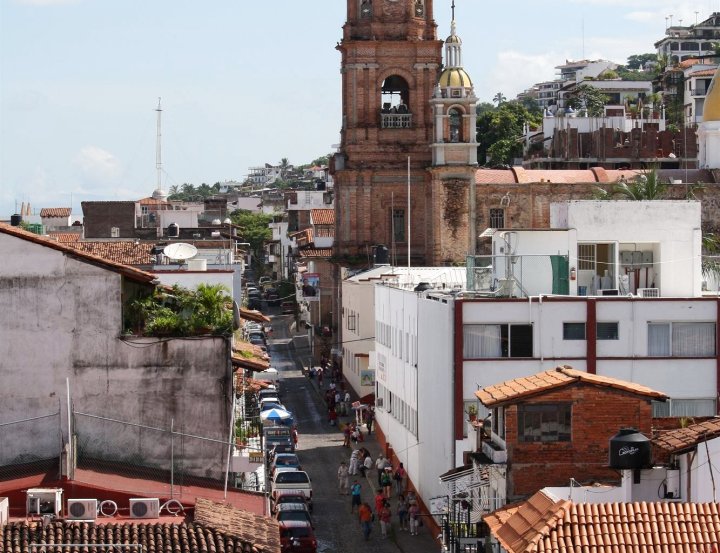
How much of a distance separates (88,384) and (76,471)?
5.59ft

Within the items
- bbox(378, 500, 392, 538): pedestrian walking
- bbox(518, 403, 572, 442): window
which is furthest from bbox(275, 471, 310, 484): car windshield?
bbox(518, 403, 572, 442): window

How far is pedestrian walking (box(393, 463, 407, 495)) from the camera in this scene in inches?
2226

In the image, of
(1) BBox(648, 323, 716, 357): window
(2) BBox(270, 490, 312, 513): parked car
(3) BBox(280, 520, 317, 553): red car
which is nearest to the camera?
(3) BBox(280, 520, 317, 553): red car

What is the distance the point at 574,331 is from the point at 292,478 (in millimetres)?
11344

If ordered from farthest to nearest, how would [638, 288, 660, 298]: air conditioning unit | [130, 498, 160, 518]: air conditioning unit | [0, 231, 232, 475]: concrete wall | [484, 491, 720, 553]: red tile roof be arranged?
[638, 288, 660, 298]: air conditioning unit < [0, 231, 232, 475]: concrete wall < [130, 498, 160, 518]: air conditioning unit < [484, 491, 720, 553]: red tile roof

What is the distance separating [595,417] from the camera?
32094 mm

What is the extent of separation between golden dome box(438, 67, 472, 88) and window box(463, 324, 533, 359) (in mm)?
50231

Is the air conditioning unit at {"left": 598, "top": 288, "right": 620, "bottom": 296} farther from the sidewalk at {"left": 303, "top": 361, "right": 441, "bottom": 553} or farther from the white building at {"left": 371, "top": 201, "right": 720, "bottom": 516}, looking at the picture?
the sidewalk at {"left": 303, "top": 361, "right": 441, "bottom": 553}

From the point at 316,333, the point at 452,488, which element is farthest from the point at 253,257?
the point at 452,488

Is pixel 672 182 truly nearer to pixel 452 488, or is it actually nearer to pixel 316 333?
pixel 316 333

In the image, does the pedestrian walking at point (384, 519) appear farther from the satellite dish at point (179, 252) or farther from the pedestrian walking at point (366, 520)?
the satellite dish at point (179, 252)

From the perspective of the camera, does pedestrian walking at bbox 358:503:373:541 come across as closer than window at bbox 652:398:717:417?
No

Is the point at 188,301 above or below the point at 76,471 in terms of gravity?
above

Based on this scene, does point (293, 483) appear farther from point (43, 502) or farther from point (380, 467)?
point (43, 502)
